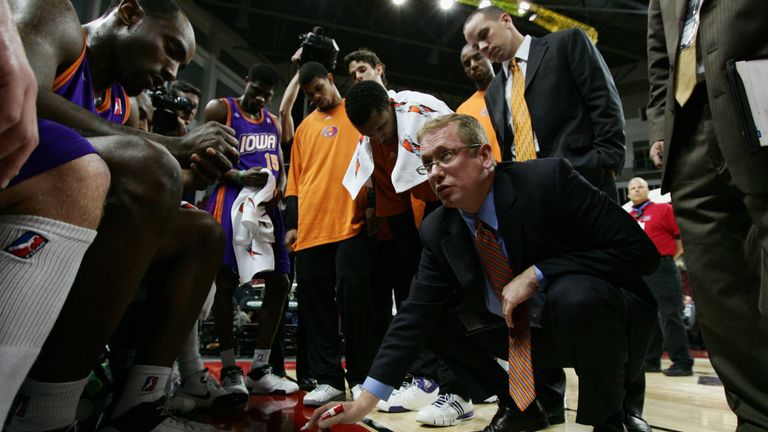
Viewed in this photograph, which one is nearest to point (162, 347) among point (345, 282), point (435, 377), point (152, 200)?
point (152, 200)

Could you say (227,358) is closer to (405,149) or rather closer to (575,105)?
(405,149)

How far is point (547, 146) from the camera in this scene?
1.96 m

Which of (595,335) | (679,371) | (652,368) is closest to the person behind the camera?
(595,335)

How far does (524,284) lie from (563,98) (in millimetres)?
984

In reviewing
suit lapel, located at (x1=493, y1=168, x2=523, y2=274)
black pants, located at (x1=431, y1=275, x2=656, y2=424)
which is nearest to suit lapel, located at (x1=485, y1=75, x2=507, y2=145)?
suit lapel, located at (x1=493, y1=168, x2=523, y2=274)

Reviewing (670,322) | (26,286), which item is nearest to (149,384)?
(26,286)

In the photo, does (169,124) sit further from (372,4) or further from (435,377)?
(372,4)

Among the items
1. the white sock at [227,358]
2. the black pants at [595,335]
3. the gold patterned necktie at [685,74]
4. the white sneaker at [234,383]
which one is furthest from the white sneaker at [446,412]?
the gold patterned necktie at [685,74]

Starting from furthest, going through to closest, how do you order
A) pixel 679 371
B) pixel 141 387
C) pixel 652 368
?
1. pixel 652 368
2. pixel 679 371
3. pixel 141 387

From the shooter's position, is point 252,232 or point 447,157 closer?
point 447,157

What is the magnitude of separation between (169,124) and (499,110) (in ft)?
6.15

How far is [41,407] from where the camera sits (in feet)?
2.80

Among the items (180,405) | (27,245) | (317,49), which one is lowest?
(180,405)

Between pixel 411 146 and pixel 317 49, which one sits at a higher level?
pixel 317 49
